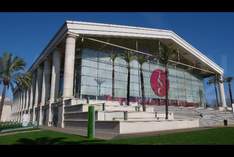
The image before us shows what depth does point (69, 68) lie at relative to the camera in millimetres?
36812

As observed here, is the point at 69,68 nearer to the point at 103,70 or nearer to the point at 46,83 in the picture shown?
the point at 103,70

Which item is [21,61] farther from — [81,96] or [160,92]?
[160,92]

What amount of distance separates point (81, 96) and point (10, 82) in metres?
11.9

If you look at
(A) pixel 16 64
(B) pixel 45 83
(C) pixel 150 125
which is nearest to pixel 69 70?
(A) pixel 16 64

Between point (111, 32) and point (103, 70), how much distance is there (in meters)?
9.26

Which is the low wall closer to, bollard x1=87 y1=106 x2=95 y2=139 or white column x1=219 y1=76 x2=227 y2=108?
bollard x1=87 y1=106 x2=95 y2=139

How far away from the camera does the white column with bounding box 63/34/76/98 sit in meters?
36.1

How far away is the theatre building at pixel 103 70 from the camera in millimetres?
37406

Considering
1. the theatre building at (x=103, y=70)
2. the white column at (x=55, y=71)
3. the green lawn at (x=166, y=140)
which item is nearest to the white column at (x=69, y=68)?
the theatre building at (x=103, y=70)

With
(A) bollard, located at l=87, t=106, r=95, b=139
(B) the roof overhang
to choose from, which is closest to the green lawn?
(A) bollard, located at l=87, t=106, r=95, b=139

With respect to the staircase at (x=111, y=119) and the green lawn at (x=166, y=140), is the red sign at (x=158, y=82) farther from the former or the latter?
the green lawn at (x=166, y=140)

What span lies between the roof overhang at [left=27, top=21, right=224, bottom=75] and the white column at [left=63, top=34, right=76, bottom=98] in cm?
158

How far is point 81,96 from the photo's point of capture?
4594 centimetres
